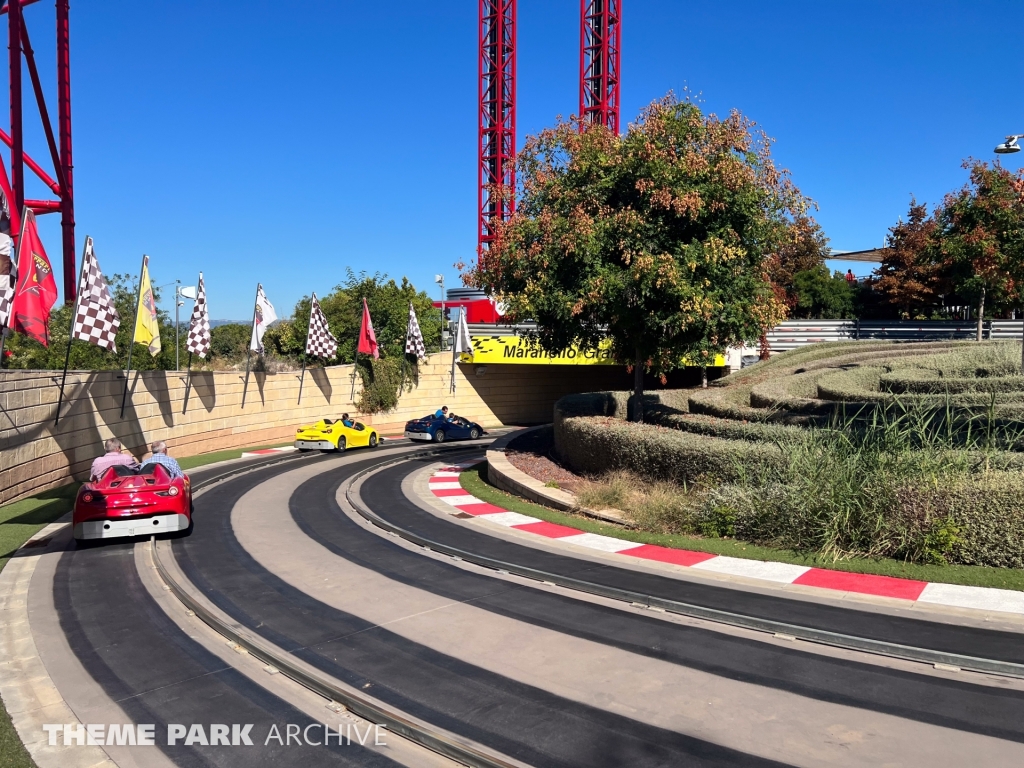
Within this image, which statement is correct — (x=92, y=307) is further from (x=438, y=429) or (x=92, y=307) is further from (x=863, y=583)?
(x=863, y=583)

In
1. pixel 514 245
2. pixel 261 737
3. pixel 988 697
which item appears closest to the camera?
pixel 261 737

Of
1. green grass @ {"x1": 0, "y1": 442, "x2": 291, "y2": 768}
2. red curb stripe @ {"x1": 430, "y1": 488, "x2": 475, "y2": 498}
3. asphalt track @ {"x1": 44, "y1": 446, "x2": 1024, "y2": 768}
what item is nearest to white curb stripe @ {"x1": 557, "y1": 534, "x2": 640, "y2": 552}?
asphalt track @ {"x1": 44, "y1": 446, "x2": 1024, "y2": 768}

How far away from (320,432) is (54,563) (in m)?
15.1

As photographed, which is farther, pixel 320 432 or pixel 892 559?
pixel 320 432

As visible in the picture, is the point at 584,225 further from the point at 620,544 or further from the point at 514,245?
the point at 620,544

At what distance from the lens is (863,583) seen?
873 centimetres

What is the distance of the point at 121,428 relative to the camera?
2011 cm

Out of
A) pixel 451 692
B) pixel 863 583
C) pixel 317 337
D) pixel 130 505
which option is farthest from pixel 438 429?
pixel 451 692

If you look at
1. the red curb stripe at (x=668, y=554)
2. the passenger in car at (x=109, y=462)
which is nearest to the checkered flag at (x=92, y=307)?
the passenger in car at (x=109, y=462)

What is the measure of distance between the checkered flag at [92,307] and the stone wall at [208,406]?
3.83ft

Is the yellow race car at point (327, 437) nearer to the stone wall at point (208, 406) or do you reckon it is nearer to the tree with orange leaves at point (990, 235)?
the stone wall at point (208, 406)

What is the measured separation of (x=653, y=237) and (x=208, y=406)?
16.4 metres

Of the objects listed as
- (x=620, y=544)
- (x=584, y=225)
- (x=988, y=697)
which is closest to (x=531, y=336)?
(x=584, y=225)

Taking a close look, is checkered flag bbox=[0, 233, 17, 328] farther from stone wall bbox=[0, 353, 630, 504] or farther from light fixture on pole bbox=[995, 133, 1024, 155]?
light fixture on pole bbox=[995, 133, 1024, 155]
